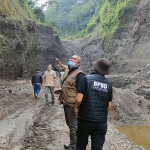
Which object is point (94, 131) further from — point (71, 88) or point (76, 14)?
point (76, 14)

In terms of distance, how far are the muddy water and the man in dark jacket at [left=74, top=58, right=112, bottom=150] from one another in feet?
22.6

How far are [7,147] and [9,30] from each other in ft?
76.0

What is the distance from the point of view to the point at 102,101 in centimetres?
471

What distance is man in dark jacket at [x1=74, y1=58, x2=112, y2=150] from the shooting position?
463 cm

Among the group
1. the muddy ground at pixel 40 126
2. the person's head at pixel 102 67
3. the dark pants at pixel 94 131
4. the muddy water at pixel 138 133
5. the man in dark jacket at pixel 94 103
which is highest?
the person's head at pixel 102 67

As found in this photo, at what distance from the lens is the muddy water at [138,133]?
1172cm

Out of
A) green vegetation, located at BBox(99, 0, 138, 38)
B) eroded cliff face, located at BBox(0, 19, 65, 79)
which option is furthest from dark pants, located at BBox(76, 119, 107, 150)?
green vegetation, located at BBox(99, 0, 138, 38)

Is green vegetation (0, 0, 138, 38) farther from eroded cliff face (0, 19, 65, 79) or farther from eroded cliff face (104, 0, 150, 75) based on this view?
eroded cliff face (104, 0, 150, 75)

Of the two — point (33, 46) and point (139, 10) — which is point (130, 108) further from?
point (139, 10)

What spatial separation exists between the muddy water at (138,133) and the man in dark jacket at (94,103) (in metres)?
6.88

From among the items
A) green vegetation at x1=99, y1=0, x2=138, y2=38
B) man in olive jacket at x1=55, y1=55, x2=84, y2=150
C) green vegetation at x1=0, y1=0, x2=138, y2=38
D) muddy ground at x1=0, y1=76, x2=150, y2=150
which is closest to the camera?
man in olive jacket at x1=55, y1=55, x2=84, y2=150

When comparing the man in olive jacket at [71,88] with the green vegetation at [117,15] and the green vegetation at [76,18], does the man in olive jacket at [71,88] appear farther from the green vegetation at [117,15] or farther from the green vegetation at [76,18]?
the green vegetation at [76,18]

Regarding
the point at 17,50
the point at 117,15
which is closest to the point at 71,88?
the point at 17,50

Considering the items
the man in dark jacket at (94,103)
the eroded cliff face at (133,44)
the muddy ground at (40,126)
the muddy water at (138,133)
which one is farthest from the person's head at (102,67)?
the eroded cliff face at (133,44)
